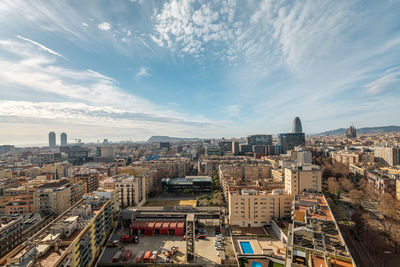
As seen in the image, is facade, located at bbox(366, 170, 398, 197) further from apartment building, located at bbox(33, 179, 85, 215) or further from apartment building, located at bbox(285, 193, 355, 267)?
apartment building, located at bbox(33, 179, 85, 215)

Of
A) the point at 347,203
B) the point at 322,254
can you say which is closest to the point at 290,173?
the point at 347,203

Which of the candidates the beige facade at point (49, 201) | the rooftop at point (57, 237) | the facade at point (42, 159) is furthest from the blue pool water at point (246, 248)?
the facade at point (42, 159)

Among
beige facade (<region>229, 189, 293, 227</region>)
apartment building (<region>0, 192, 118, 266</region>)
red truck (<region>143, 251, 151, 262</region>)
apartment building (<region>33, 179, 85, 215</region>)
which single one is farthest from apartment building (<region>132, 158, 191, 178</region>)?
red truck (<region>143, 251, 151, 262</region>)

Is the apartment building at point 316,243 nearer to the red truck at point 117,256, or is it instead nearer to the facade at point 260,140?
the red truck at point 117,256

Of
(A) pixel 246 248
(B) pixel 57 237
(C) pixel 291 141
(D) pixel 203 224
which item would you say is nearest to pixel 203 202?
(D) pixel 203 224

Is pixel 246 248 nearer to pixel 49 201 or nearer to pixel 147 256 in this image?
pixel 147 256

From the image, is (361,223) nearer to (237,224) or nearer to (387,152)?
(237,224)
